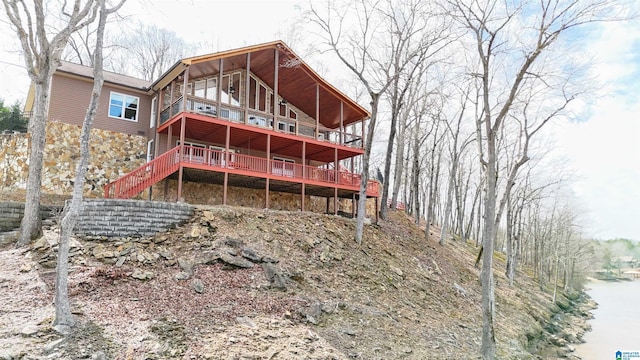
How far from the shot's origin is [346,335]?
357 inches

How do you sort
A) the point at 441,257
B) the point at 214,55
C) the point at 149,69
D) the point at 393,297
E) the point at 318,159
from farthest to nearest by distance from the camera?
the point at 149,69
the point at 318,159
the point at 441,257
the point at 214,55
the point at 393,297

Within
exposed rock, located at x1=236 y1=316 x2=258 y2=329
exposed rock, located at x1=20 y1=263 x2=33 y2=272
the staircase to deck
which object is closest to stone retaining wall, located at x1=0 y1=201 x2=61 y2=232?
the staircase to deck

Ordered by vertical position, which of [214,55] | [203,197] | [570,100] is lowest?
[203,197]

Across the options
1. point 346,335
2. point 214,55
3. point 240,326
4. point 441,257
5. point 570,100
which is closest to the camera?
point 240,326

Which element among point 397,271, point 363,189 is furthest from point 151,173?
point 397,271

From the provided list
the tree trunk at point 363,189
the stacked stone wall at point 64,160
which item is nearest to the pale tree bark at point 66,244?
the tree trunk at point 363,189

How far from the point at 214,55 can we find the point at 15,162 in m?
10.0

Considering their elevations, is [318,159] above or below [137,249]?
above

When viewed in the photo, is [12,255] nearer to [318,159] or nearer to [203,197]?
[203,197]

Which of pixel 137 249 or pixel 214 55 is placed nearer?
pixel 137 249

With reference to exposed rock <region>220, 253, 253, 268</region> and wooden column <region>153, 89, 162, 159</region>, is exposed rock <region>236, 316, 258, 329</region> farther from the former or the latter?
wooden column <region>153, 89, 162, 159</region>

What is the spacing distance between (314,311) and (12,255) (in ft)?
27.3

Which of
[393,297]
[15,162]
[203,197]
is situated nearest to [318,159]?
[203,197]

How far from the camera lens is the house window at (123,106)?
61.5ft
